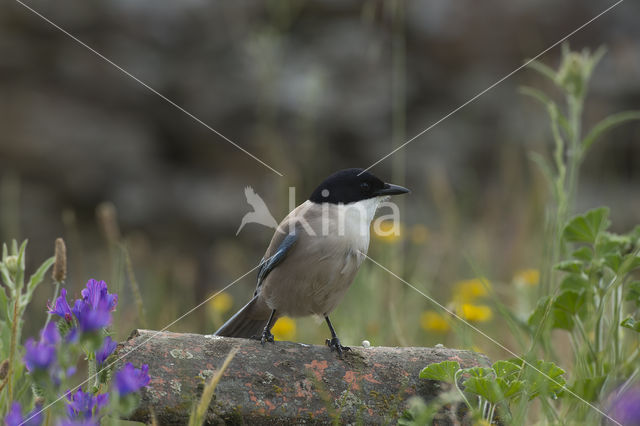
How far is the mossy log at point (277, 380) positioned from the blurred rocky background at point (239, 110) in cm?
476

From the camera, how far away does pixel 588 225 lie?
3.01 m

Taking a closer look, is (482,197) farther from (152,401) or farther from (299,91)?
(152,401)

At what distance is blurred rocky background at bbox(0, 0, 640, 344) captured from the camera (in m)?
7.88

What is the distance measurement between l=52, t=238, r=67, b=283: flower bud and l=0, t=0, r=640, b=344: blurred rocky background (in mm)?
5016

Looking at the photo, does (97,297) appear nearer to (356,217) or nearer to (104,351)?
(104,351)

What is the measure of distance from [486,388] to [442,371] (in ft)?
0.58

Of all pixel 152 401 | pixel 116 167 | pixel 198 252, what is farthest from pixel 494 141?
pixel 152 401

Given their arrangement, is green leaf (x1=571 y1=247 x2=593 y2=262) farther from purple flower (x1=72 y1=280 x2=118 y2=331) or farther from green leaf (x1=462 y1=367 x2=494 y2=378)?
purple flower (x1=72 y1=280 x2=118 y2=331)

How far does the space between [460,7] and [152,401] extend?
7425 mm

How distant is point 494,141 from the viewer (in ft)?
28.4

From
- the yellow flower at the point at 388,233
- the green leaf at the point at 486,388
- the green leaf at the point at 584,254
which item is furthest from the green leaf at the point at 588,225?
the yellow flower at the point at 388,233

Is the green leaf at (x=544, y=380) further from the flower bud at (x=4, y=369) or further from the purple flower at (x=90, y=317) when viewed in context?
the flower bud at (x=4, y=369)

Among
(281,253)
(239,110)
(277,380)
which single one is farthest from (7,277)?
(239,110)

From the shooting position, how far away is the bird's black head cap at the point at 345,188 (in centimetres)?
341
